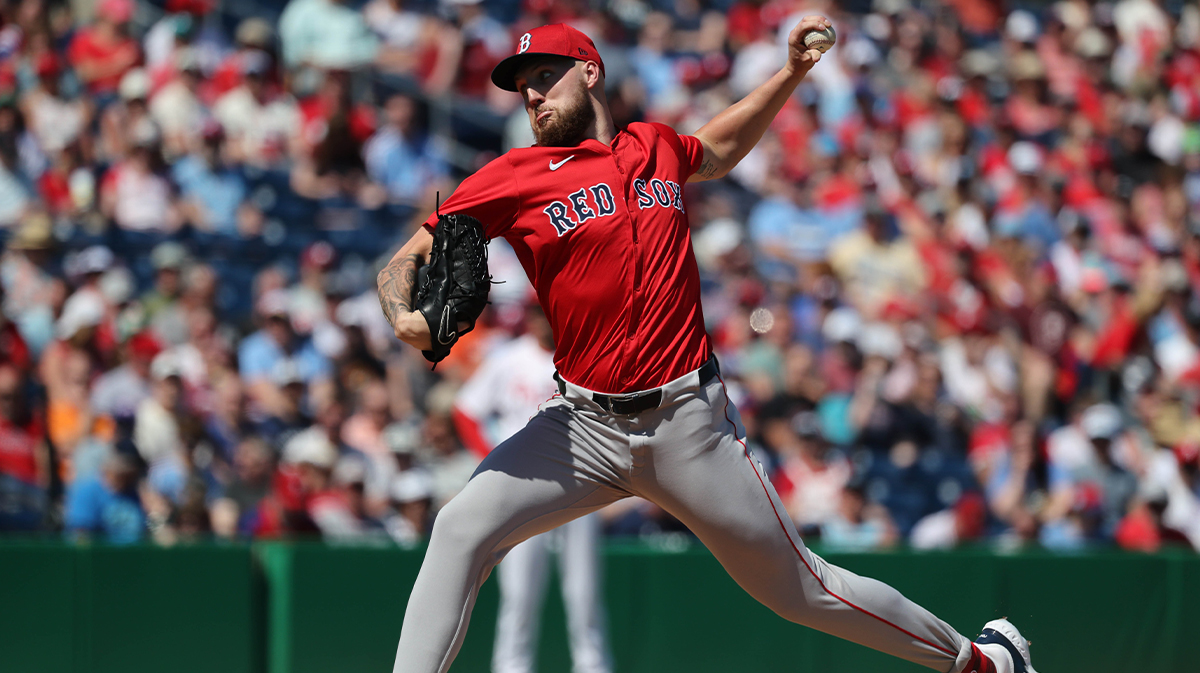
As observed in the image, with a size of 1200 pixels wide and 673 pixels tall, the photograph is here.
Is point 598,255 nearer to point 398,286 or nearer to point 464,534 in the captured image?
point 398,286

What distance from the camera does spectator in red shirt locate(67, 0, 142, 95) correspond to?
10016 millimetres

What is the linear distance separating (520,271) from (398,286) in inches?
230

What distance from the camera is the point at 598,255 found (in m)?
3.50

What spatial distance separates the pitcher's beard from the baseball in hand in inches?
29.3

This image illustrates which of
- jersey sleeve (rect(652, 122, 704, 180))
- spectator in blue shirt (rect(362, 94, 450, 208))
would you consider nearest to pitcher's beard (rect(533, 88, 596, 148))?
jersey sleeve (rect(652, 122, 704, 180))

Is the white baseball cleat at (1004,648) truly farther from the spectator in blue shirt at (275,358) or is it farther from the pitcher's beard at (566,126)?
the spectator in blue shirt at (275,358)

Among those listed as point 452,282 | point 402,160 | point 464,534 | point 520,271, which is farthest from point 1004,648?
point 402,160

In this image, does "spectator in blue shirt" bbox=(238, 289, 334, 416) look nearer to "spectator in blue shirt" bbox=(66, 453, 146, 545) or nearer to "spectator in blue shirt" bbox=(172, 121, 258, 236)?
"spectator in blue shirt" bbox=(172, 121, 258, 236)

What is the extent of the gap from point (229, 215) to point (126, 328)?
1.43 meters

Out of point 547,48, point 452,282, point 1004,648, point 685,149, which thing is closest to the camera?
point 452,282

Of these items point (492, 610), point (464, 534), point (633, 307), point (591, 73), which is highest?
point (591, 73)

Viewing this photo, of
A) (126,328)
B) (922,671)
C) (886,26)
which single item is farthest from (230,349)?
(886,26)

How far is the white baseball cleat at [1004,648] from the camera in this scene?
391 centimetres

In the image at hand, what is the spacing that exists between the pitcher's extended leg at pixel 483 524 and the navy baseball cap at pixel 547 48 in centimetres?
102
